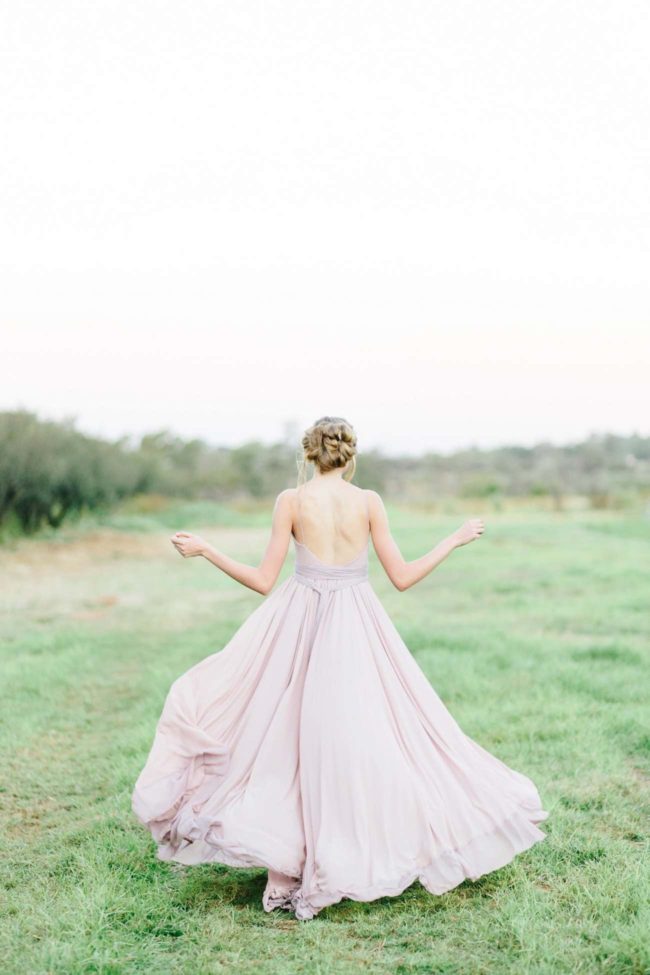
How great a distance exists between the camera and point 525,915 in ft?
12.0

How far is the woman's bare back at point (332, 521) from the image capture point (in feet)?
13.4

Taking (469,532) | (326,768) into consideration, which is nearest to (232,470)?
(469,532)

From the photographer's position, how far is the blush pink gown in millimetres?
3691

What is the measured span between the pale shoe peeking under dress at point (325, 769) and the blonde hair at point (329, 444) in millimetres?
296

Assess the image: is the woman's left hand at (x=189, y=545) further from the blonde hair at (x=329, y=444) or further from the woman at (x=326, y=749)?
the blonde hair at (x=329, y=444)

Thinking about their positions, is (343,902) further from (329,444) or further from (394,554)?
(329,444)

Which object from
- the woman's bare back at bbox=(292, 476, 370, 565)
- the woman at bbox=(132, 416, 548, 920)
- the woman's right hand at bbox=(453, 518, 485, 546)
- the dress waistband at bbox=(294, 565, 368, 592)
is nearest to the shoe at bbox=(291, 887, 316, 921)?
the woman at bbox=(132, 416, 548, 920)

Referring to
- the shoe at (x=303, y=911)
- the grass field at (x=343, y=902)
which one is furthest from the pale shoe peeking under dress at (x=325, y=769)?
the grass field at (x=343, y=902)

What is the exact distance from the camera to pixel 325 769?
3748 millimetres

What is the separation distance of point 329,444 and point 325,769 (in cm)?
134

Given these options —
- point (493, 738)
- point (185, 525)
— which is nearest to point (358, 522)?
point (493, 738)

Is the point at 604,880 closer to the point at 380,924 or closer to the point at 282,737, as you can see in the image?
the point at 380,924

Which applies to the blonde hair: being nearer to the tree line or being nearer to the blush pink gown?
the blush pink gown

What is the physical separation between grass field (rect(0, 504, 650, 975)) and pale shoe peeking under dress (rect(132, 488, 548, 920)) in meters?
0.21
